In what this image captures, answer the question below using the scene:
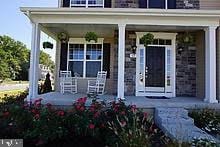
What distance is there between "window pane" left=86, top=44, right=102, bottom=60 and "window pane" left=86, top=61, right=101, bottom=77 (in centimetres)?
24

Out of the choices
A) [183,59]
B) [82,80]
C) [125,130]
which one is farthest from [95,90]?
[125,130]

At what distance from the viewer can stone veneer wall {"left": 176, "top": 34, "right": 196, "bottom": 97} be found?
39.4 ft


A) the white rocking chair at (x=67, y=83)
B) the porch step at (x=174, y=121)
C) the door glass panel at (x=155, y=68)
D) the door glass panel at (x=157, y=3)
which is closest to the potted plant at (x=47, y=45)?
the white rocking chair at (x=67, y=83)

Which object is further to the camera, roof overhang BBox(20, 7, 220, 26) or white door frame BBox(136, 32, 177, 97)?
white door frame BBox(136, 32, 177, 97)

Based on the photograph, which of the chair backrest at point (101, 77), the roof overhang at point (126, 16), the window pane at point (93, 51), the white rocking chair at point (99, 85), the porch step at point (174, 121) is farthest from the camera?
the window pane at point (93, 51)

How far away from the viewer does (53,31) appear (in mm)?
12227

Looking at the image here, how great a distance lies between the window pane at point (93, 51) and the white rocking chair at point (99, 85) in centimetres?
93

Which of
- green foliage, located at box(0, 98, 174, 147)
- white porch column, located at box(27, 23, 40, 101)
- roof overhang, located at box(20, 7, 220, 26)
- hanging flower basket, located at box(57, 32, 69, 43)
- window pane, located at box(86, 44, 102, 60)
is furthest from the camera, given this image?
window pane, located at box(86, 44, 102, 60)

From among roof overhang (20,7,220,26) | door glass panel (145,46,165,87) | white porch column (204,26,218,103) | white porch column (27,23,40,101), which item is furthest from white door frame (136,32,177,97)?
white porch column (27,23,40,101)

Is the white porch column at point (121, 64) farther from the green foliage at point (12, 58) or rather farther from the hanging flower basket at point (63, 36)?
the green foliage at point (12, 58)

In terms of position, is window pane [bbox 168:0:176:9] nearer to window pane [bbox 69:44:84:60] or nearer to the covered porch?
the covered porch

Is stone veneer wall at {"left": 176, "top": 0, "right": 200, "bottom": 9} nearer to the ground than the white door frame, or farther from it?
farther from it

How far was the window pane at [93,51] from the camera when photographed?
13172mm

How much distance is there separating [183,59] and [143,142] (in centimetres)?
796
